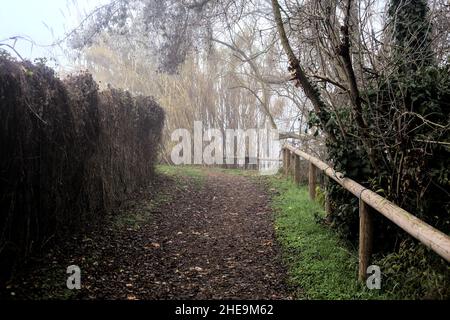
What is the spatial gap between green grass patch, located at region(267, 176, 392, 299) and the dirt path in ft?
0.62

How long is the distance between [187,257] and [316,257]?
5.19 feet

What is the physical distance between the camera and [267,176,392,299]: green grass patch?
3697 millimetres

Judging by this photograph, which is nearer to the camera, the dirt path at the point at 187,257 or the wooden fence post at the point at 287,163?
the dirt path at the point at 187,257

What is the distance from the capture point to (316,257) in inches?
180

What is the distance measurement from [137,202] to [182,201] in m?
Answer: 1.07

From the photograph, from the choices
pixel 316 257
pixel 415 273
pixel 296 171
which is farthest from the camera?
pixel 296 171

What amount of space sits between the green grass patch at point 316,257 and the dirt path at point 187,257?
188mm

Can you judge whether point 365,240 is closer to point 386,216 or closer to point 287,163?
point 386,216

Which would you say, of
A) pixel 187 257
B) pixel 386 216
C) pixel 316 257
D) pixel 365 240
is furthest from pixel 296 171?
pixel 386 216

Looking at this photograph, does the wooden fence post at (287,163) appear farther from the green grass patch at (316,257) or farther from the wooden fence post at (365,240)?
the wooden fence post at (365,240)

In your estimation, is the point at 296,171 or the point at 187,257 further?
the point at 296,171

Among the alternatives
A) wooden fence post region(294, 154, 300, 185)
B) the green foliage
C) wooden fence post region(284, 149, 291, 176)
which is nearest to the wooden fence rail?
the green foliage

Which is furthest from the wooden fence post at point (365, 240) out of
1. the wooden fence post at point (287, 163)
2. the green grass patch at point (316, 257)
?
the wooden fence post at point (287, 163)

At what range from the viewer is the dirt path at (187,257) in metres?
3.88
